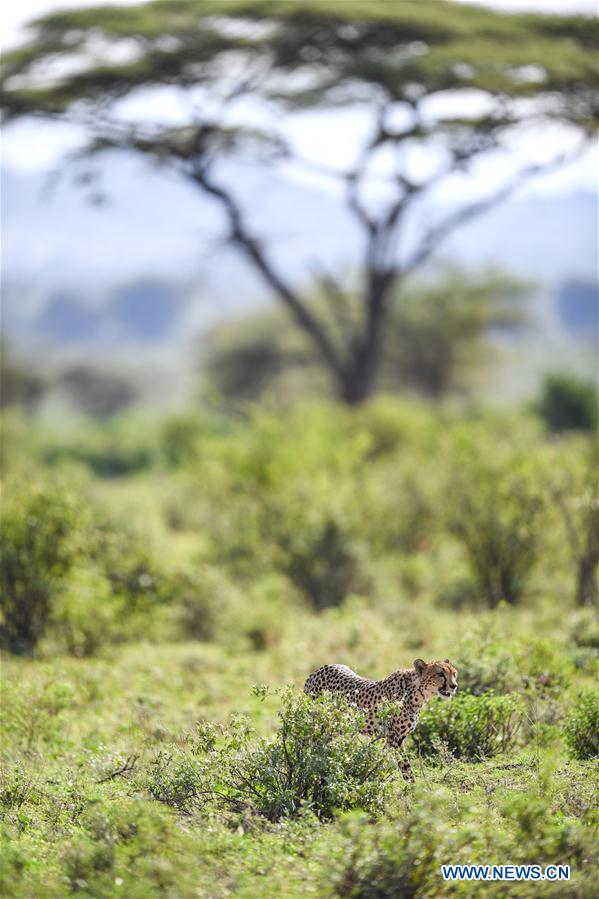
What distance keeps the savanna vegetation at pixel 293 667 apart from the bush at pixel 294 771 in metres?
0.01

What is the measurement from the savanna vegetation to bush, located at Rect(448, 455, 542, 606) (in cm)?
3

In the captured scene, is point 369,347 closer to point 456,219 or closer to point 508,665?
point 456,219

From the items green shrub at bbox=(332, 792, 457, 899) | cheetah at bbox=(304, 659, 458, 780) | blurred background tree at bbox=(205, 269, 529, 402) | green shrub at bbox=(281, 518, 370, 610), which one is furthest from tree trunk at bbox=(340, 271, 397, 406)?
green shrub at bbox=(332, 792, 457, 899)

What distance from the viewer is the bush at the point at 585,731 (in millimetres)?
6766

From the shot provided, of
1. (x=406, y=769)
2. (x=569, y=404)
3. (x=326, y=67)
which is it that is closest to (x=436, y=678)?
(x=406, y=769)

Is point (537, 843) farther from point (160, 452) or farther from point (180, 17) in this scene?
point (160, 452)

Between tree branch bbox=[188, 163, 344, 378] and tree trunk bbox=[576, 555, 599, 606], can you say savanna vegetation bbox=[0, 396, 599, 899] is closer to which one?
tree trunk bbox=[576, 555, 599, 606]

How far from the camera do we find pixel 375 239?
24891 millimetres

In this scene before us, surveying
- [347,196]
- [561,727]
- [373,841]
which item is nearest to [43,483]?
[561,727]

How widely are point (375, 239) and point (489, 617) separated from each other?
1724 centimetres

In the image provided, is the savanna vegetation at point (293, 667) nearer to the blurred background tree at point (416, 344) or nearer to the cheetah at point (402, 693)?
the cheetah at point (402, 693)

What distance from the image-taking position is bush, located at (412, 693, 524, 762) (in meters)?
6.69

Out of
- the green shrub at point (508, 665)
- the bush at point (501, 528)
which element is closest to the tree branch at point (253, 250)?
the bush at point (501, 528)

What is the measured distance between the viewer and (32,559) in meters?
10.5
